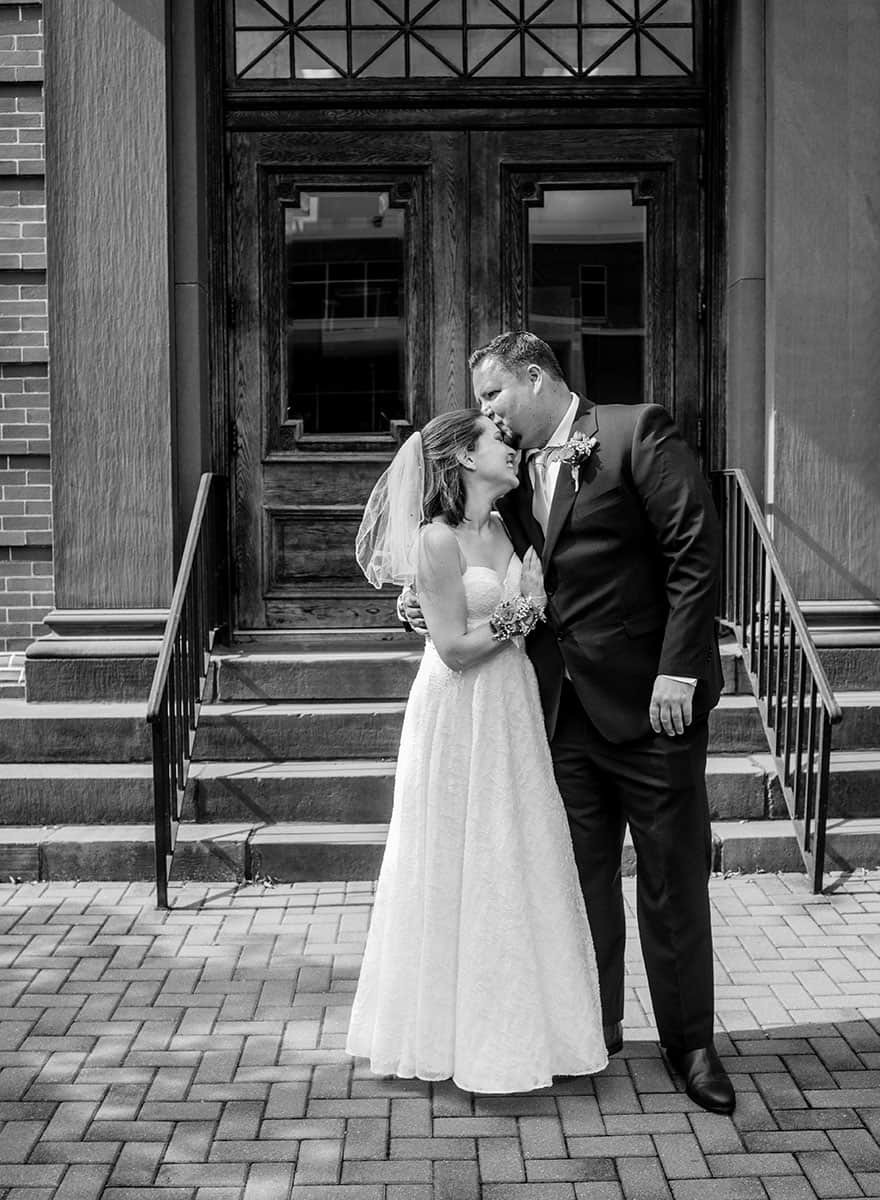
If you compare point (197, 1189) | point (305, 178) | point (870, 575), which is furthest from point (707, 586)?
point (305, 178)

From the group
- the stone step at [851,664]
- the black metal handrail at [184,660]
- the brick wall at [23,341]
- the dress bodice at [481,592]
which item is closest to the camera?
the dress bodice at [481,592]

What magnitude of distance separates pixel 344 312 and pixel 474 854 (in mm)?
4234

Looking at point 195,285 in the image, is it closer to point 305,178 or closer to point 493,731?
point 305,178

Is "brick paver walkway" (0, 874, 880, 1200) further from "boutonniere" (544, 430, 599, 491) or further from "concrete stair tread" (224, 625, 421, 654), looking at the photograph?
"concrete stair tread" (224, 625, 421, 654)

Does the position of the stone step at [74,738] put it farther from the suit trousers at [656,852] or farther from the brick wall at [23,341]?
the suit trousers at [656,852]

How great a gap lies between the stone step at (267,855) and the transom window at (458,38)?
4.01 metres

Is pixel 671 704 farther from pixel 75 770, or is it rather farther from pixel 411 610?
pixel 75 770

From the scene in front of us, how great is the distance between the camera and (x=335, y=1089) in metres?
3.81

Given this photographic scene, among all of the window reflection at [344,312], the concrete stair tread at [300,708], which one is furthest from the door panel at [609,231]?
the concrete stair tread at [300,708]

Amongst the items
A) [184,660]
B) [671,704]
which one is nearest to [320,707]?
[184,660]

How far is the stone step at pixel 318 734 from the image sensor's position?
6395 millimetres

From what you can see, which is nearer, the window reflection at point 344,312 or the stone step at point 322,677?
the stone step at point 322,677

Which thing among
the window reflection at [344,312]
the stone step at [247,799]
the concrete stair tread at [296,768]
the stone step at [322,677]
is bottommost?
the stone step at [247,799]

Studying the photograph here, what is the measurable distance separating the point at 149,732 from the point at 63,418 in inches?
62.7
